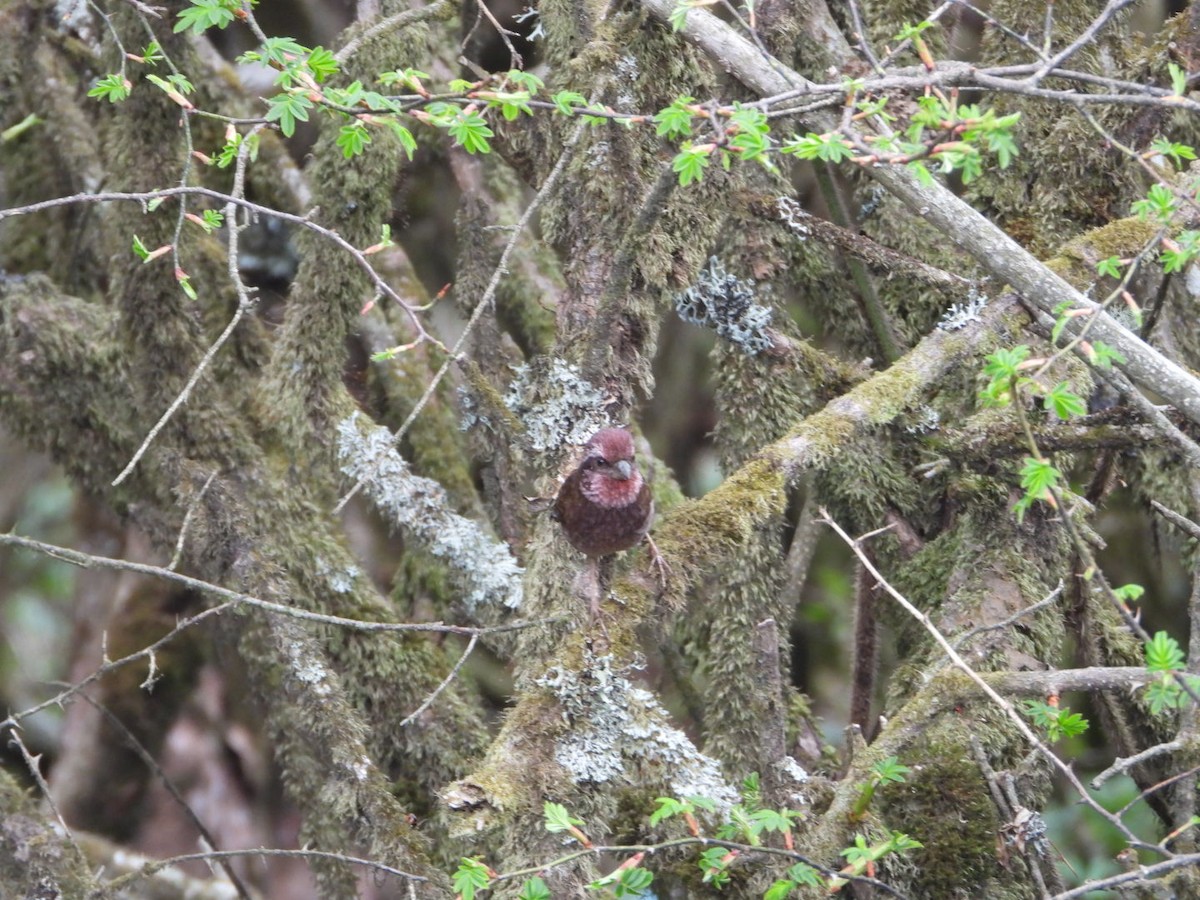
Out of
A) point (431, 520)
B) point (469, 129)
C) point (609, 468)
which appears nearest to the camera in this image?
point (469, 129)

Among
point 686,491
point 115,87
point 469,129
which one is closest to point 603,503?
point 469,129

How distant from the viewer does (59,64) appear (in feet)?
16.2

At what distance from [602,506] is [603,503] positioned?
0.01 m

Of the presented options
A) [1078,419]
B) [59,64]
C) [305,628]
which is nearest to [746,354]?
[1078,419]

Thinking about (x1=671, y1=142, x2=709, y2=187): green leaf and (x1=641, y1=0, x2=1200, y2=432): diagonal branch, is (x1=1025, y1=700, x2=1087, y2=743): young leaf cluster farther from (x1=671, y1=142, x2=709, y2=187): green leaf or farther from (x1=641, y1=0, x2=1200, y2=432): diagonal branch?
(x1=671, y1=142, x2=709, y2=187): green leaf

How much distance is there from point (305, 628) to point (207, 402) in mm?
801

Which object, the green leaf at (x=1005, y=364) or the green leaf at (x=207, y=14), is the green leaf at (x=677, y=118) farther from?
the green leaf at (x=207, y=14)

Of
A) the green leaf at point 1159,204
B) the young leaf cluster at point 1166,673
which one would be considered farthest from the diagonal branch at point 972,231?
the young leaf cluster at point 1166,673

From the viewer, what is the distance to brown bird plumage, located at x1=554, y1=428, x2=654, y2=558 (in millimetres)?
2932

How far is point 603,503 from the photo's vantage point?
2.92 m

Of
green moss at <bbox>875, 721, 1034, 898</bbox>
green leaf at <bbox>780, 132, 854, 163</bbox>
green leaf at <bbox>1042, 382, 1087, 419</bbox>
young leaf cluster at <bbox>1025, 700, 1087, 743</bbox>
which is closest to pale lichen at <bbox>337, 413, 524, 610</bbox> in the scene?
green moss at <bbox>875, 721, 1034, 898</bbox>

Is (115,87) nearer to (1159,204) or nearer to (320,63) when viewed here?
(320,63)

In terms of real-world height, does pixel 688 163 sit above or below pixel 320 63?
below

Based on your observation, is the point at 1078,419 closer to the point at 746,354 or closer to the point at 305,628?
the point at 746,354
